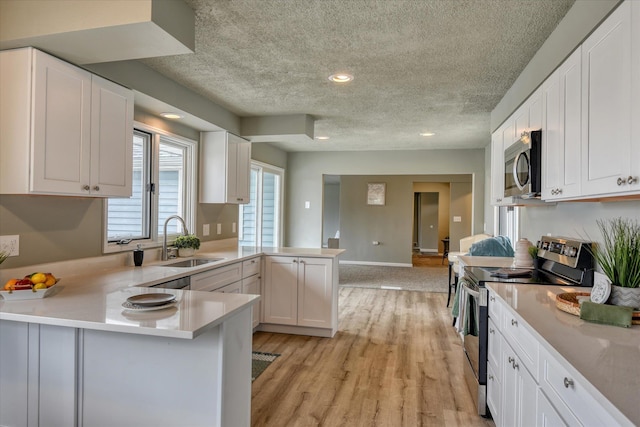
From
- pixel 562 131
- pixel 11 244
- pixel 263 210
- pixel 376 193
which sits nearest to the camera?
pixel 562 131

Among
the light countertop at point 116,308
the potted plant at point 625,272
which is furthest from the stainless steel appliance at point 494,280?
the light countertop at point 116,308

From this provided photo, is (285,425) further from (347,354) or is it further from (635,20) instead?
(635,20)

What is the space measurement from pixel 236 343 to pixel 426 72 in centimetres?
245

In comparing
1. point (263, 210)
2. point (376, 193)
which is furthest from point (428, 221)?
point (263, 210)

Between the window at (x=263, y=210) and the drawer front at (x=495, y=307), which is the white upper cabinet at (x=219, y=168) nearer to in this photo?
the window at (x=263, y=210)

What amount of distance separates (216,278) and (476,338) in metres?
1.99

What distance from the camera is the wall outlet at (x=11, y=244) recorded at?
214 cm

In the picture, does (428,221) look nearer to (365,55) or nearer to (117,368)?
(365,55)

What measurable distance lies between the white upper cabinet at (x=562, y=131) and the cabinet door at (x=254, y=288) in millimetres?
2581

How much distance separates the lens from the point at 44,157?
Answer: 202 centimetres

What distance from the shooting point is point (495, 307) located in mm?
2250

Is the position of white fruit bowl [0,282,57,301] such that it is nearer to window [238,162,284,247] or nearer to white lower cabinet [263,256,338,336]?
white lower cabinet [263,256,338,336]

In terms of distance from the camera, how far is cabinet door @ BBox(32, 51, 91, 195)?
6.51ft

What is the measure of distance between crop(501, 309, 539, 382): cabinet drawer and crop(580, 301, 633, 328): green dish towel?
0.23 meters
